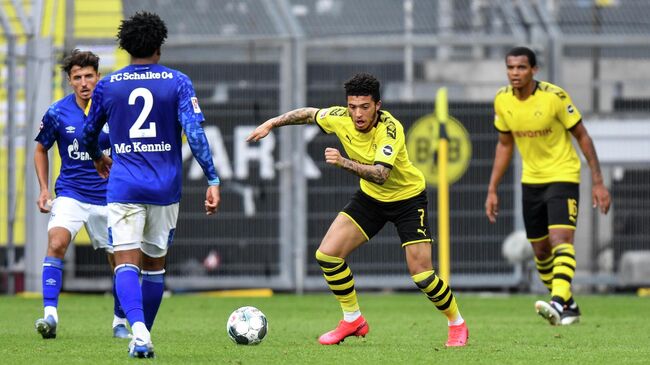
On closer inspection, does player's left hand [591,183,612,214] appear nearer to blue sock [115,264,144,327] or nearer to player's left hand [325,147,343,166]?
player's left hand [325,147,343,166]

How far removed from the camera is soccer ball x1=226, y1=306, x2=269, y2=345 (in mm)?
9047

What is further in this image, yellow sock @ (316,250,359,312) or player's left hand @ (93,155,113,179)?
yellow sock @ (316,250,359,312)

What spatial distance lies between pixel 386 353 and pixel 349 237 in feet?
3.82

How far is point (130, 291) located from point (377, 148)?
6.45ft

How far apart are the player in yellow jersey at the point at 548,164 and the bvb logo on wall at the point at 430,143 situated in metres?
4.51

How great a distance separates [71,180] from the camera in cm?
1057

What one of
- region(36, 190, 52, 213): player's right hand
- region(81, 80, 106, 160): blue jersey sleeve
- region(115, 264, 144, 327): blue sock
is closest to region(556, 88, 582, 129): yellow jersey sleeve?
region(36, 190, 52, 213): player's right hand

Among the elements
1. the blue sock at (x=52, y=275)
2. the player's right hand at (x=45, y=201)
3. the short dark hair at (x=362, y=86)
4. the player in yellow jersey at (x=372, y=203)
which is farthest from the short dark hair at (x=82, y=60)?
the short dark hair at (x=362, y=86)

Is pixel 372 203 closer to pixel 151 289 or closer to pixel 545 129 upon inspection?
pixel 151 289

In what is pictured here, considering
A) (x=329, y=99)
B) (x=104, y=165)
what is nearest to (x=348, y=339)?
(x=104, y=165)

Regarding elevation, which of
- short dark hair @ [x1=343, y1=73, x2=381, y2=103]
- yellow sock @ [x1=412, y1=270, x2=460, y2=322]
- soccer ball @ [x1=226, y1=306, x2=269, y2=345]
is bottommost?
soccer ball @ [x1=226, y1=306, x2=269, y2=345]

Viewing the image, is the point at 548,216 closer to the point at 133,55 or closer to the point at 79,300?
the point at 133,55

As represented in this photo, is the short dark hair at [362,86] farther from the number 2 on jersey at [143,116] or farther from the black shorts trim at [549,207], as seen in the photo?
the black shorts trim at [549,207]

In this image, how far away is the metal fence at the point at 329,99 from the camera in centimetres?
1678
